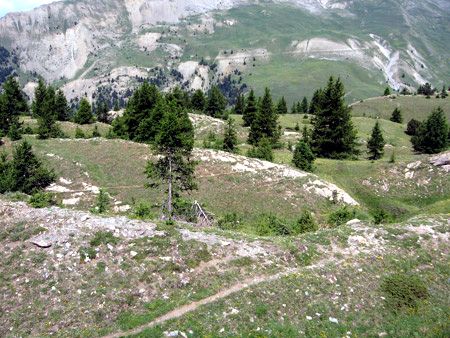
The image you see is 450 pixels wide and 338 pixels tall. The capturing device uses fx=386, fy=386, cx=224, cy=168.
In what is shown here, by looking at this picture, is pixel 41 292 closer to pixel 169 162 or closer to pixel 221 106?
pixel 169 162

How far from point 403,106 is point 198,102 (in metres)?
82.0

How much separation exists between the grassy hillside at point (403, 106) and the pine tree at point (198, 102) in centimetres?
6113

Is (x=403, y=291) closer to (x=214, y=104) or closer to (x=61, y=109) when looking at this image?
(x=61, y=109)

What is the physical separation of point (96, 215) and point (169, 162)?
34.5 ft

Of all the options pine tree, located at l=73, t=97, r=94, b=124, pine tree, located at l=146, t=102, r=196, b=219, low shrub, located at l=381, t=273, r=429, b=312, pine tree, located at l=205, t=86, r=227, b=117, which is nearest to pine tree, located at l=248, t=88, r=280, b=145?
pine tree, located at l=205, t=86, r=227, b=117

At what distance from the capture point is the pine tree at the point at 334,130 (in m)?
69.2

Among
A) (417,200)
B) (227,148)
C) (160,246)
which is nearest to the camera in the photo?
(160,246)

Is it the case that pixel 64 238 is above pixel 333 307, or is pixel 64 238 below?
above

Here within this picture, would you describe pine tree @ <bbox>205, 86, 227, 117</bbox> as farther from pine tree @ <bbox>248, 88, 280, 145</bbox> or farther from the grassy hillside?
the grassy hillside

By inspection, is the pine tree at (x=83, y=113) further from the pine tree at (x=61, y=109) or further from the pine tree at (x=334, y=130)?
the pine tree at (x=334, y=130)

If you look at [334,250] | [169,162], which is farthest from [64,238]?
[334,250]

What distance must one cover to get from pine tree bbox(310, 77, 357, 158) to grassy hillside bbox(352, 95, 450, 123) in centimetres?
7585

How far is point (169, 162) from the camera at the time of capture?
116 feet

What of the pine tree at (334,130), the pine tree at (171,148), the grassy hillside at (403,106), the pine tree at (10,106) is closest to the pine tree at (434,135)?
the pine tree at (334,130)
